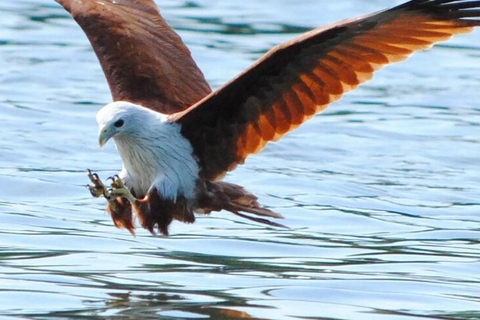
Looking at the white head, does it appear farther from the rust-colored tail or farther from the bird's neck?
the rust-colored tail

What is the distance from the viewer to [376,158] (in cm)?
1370

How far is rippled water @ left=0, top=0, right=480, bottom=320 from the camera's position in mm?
8266

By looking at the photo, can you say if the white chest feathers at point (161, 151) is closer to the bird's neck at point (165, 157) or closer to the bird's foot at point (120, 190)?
the bird's neck at point (165, 157)

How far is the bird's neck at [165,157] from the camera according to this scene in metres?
8.96

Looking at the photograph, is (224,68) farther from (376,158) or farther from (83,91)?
(376,158)

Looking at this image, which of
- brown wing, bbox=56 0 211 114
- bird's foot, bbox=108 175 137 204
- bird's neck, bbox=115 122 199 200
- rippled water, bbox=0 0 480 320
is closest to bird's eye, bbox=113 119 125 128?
bird's neck, bbox=115 122 199 200

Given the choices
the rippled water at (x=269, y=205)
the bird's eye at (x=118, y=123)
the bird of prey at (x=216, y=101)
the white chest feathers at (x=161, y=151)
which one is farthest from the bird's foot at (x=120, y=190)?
the rippled water at (x=269, y=205)

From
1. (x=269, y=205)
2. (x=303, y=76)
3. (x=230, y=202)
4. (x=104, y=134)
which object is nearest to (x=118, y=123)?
(x=104, y=134)

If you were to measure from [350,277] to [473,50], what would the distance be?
10.3m

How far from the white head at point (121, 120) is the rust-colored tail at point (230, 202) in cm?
59

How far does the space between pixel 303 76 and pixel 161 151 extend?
1071 millimetres

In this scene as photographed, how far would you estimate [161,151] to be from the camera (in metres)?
8.97

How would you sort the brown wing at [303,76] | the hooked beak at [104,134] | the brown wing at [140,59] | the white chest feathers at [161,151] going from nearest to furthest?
the brown wing at [303,76]
the hooked beak at [104,134]
the white chest feathers at [161,151]
the brown wing at [140,59]

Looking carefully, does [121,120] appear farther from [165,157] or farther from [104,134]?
[165,157]
